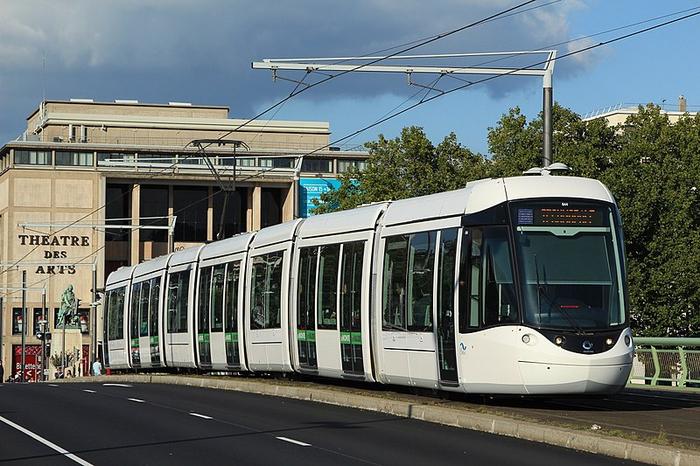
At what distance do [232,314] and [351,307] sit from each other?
322 inches

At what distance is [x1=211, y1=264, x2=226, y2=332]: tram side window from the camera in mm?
33312

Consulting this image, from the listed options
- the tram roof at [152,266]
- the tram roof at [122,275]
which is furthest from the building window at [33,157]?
the tram roof at [152,266]

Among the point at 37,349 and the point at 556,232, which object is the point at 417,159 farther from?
the point at 37,349

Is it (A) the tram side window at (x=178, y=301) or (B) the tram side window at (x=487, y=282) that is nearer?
(B) the tram side window at (x=487, y=282)

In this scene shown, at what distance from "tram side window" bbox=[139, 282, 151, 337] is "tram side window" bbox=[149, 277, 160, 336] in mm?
434

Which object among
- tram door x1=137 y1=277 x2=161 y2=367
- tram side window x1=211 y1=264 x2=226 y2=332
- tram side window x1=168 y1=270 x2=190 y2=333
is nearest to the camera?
tram side window x1=211 y1=264 x2=226 y2=332

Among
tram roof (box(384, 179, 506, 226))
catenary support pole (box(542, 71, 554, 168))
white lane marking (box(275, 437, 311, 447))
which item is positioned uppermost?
catenary support pole (box(542, 71, 554, 168))

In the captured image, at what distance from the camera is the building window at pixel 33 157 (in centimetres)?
12219

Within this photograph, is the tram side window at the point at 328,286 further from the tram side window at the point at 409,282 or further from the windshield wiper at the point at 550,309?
the windshield wiper at the point at 550,309

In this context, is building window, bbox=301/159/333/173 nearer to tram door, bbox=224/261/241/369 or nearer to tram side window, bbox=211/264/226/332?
tram side window, bbox=211/264/226/332

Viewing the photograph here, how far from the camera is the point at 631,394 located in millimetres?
25750

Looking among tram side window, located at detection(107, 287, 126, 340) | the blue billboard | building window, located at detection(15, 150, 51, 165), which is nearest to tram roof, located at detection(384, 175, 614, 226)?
tram side window, located at detection(107, 287, 126, 340)

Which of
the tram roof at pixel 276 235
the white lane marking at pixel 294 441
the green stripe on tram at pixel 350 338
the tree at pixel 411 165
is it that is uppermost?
the tree at pixel 411 165

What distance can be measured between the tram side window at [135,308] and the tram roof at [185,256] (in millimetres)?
4383
